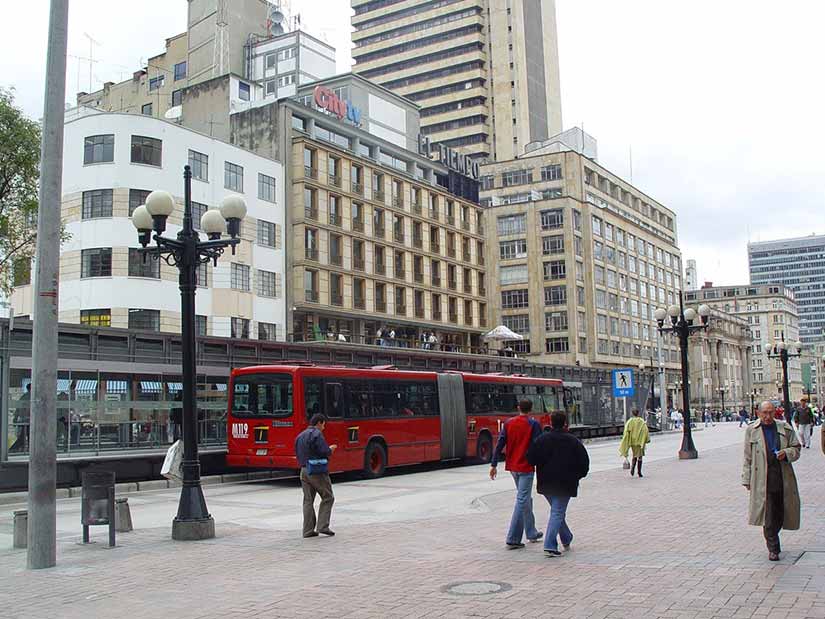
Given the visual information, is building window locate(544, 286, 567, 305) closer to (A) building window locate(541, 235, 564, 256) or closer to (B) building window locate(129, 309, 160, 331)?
(A) building window locate(541, 235, 564, 256)

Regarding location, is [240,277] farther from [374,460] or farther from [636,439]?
[636,439]

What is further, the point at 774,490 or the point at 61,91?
the point at 61,91

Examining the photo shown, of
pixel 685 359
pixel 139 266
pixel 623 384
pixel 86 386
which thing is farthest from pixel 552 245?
pixel 86 386

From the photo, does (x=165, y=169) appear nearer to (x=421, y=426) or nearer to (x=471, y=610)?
(x=421, y=426)

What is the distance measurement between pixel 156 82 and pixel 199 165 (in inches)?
1278

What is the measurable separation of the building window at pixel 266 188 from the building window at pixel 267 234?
1549 mm

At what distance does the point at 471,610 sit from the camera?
7.39 m

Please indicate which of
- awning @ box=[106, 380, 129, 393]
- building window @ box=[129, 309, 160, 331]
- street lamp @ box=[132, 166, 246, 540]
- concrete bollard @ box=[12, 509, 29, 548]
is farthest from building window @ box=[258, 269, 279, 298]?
concrete bollard @ box=[12, 509, 29, 548]

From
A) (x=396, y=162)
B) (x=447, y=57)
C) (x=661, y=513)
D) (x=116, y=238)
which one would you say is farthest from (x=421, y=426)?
(x=447, y=57)

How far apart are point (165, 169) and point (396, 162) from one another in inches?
984

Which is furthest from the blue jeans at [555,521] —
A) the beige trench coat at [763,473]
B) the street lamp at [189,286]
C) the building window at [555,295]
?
the building window at [555,295]

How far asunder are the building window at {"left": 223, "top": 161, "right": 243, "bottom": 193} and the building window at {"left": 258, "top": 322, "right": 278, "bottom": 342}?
8.04 m

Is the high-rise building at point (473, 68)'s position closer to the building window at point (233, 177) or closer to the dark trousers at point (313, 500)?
the building window at point (233, 177)

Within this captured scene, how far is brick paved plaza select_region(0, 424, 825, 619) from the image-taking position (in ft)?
24.8
